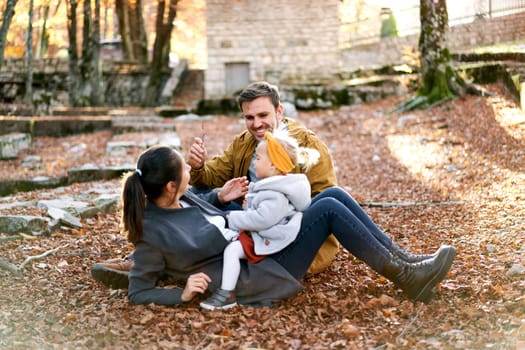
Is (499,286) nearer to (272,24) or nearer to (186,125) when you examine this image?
(186,125)

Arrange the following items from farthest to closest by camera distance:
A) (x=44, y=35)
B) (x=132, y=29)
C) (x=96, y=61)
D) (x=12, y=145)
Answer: (x=44, y=35), (x=132, y=29), (x=96, y=61), (x=12, y=145)

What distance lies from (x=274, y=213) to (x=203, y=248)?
496 millimetres

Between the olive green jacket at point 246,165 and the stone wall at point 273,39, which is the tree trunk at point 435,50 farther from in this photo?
the olive green jacket at point 246,165

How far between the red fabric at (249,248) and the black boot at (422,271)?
2.51 ft

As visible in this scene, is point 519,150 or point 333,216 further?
point 519,150

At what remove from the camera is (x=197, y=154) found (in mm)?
5117

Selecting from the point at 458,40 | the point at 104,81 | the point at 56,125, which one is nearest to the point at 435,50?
the point at 458,40

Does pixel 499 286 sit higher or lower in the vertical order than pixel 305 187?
lower

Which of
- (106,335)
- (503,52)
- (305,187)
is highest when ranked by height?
(503,52)

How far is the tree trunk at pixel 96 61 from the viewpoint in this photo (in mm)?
19609

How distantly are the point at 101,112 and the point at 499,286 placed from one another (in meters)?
15.3

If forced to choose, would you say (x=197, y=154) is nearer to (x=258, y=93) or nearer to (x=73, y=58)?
(x=258, y=93)

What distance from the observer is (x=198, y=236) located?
4188 millimetres

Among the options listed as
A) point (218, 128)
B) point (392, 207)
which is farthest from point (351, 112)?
point (392, 207)
